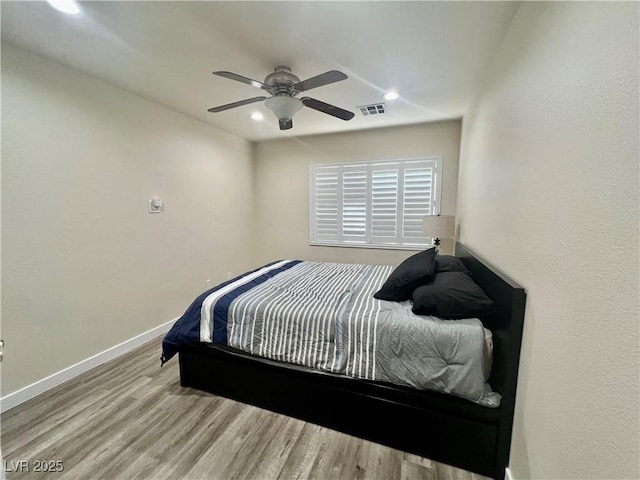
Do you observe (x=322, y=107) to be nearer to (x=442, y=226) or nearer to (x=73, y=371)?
(x=442, y=226)

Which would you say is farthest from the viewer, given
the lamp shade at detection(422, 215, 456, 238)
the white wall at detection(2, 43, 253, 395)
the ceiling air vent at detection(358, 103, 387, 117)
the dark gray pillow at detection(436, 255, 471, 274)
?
the lamp shade at detection(422, 215, 456, 238)

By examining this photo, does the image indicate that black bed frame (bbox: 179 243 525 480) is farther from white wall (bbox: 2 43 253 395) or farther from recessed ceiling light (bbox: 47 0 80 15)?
recessed ceiling light (bbox: 47 0 80 15)

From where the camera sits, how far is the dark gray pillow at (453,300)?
154cm

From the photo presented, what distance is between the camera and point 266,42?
1.79 meters

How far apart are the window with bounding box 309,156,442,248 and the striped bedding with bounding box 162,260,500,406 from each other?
1736 millimetres

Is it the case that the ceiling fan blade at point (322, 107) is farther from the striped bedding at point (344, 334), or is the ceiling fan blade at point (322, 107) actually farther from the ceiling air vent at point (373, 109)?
the striped bedding at point (344, 334)

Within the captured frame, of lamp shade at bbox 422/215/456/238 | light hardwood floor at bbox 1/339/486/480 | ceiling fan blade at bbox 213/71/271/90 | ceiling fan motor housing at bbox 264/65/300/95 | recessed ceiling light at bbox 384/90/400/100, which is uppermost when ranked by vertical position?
recessed ceiling light at bbox 384/90/400/100

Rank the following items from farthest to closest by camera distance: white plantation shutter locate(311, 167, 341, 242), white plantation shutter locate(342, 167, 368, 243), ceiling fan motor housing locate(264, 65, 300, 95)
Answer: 1. white plantation shutter locate(311, 167, 341, 242)
2. white plantation shutter locate(342, 167, 368, 243)
3. ceiling fan motor housing locate(264, 65, 300, 95)

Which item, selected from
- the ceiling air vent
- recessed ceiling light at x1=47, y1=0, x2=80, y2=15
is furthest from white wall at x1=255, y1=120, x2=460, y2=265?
recessed ceiling light at x1=47, y1=0, x2=80, y2=15

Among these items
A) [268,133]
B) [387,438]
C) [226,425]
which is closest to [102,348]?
[226,425]

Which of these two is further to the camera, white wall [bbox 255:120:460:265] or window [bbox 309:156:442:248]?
window [bbox 309:156:442:248]

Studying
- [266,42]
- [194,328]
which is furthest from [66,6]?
[194,328]

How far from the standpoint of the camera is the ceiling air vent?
9.42 feet

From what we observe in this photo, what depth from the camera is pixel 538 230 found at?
1156 millimetres
